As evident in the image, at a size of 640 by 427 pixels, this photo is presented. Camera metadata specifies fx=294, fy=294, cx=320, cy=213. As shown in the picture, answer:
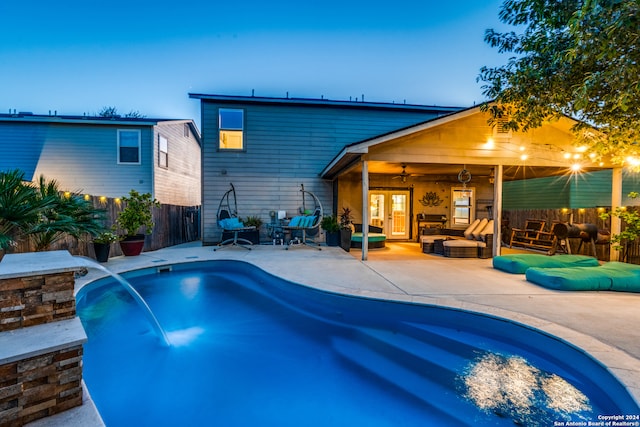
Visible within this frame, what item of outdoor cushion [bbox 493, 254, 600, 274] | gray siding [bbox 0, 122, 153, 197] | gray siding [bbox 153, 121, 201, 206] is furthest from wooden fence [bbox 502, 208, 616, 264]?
gray siding [bbox 0, 122, 153, 197]

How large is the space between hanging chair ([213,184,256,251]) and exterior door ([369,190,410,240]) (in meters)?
4.66

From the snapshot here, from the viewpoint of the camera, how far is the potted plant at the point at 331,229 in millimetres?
8859

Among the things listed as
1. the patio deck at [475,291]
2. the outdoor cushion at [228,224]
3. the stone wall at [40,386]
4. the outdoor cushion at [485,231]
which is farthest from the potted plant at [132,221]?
the outdoor cushion at [485,231]

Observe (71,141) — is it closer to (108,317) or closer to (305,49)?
(108,317)

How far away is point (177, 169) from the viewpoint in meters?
12.9

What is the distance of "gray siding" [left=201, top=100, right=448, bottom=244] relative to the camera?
9.38m

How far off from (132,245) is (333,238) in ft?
17.6

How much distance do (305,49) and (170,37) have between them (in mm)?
6730

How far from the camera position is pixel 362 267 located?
19.2 ft

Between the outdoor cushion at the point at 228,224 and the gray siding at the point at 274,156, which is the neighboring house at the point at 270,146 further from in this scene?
the outdoor cushion at the point at 228,224

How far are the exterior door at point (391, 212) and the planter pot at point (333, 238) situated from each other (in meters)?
2.43

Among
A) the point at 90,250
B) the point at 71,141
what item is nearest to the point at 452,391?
the point at 90,250

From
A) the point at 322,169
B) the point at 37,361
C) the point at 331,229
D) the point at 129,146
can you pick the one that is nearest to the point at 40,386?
the point at 37,361

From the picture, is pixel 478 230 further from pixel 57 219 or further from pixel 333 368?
pixel 57 219
